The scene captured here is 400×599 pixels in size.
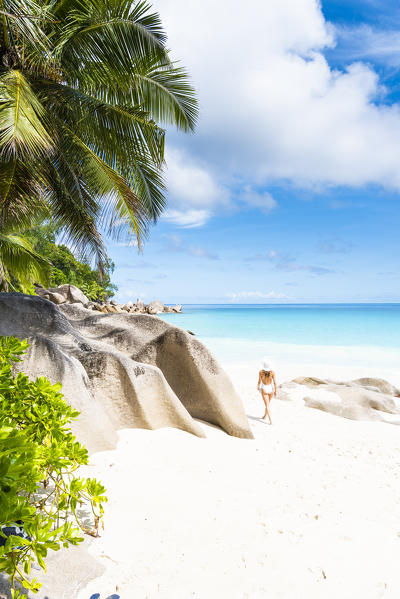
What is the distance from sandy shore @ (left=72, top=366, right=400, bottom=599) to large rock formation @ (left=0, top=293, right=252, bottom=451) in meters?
0.29

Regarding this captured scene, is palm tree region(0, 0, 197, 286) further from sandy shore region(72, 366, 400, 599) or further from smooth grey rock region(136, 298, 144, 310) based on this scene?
smooth grey rock region(136, 298, 144, 310)

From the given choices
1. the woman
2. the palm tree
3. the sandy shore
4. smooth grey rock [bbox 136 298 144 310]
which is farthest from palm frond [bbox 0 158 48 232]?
smooth grey rock [bbox 136 298 144 310]

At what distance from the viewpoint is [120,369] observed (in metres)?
4.55

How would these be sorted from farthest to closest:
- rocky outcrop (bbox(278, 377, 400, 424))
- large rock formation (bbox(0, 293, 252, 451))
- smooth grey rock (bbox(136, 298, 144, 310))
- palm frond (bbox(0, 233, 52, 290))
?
smooth grey rock (bbox(136, 298, 144, 310)), palm frond (bbox(0, 233, 52, 290)), rocky outcrop (bbox(278, 377, 400, 424)), large rock formation (bbox(0, 293, 252, 451))

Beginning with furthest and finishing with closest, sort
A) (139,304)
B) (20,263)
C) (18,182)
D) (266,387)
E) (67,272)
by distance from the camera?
(139,304) → (67,272) → (20,263) → (266,387) → (18,182)

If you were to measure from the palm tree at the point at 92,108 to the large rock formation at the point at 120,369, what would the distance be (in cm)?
188

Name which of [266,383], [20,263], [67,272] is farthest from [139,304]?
[266,383]

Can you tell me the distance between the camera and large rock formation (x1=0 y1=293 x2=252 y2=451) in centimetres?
386

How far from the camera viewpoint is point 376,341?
2805 centimetres

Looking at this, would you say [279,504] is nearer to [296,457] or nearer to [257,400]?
[296,457]

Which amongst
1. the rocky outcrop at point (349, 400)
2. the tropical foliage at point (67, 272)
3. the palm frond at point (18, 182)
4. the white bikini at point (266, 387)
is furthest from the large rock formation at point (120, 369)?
the tropical foliage at point (67, 272)

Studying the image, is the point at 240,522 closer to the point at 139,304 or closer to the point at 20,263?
the point at 20,263

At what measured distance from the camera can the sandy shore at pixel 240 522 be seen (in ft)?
7.58

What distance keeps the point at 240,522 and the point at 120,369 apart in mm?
2263
